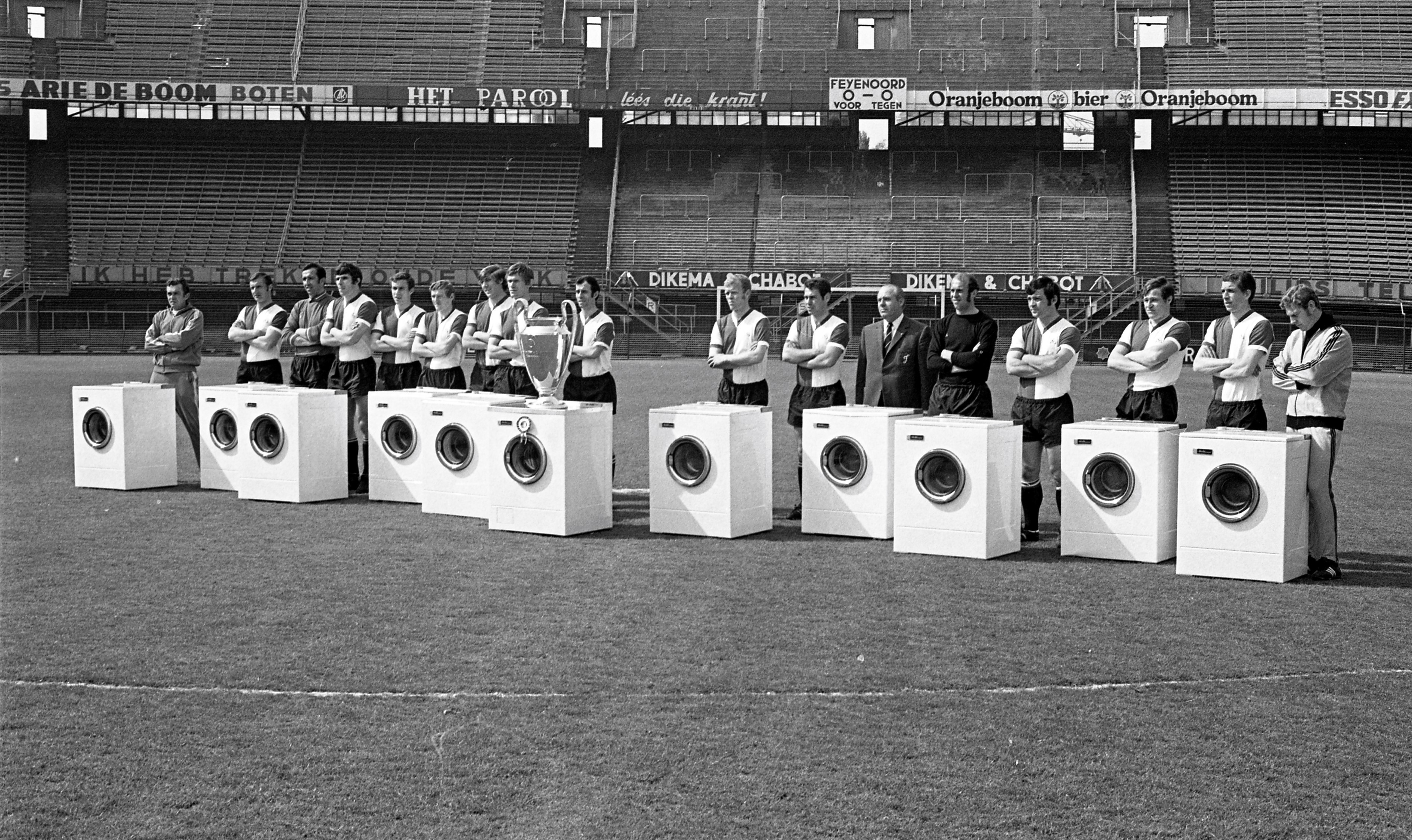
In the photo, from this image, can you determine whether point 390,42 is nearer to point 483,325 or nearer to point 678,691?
point 483,325

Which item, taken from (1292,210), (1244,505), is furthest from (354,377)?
(1292,210)

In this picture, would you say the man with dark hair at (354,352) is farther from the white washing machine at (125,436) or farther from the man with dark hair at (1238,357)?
the man with dark hair at (1238,357)

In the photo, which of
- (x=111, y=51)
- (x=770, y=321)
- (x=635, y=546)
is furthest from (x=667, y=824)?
(x=111, y=51)

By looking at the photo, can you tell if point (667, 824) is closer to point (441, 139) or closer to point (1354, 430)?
point (1354, 430)

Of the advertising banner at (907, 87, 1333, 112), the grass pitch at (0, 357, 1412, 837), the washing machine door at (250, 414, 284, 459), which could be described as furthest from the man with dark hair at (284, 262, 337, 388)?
the advertising banner at (907, 87, 1333, 112)

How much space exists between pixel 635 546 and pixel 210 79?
38899 mm

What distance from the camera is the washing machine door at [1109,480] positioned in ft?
29.7

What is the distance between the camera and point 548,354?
10273 millimetres

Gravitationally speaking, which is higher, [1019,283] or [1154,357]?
[1019,283]

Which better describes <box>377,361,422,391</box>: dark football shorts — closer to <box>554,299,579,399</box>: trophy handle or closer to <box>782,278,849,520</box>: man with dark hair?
<box>554,299,579,399</box>: trophy handle

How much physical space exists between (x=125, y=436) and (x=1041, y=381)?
7944 millimetres

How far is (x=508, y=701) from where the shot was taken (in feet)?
18.5

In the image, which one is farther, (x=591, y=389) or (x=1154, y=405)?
(x=591, y=389)

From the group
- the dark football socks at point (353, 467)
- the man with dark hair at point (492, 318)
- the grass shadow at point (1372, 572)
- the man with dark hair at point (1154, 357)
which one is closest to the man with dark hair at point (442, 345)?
the man with dark hair at point (492, 318)
